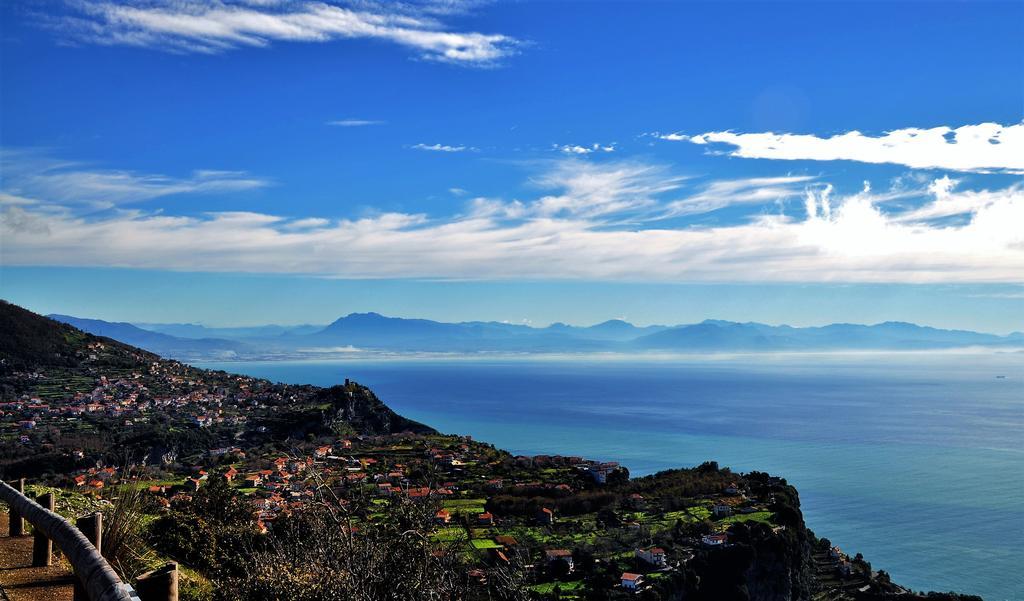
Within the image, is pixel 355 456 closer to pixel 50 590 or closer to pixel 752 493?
pixel 752 493

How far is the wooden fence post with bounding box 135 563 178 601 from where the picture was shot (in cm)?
238

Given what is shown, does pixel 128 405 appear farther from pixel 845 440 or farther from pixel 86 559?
pixel 845 440

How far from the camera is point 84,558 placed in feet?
9.37

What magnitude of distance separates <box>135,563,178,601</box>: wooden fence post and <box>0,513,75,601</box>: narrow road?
186 centimetres

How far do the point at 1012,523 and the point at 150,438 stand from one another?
55899 mm

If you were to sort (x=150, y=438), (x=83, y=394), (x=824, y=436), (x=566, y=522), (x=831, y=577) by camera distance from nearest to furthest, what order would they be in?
(x=566, y=522)
(x=831, y=577)
(x=150, y=438)
(x=83, y=394)
(x=824, y=436)

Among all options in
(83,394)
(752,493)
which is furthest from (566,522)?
(83,394)

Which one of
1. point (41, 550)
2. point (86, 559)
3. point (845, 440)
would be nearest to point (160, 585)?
point (86, 559)

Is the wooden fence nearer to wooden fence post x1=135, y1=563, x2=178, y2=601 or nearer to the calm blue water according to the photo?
wooden fence post x1=135, y1=563, x2=178, y2=601

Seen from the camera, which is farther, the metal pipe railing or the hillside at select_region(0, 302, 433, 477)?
the hillside at select_region(0, 302, 433, 477)

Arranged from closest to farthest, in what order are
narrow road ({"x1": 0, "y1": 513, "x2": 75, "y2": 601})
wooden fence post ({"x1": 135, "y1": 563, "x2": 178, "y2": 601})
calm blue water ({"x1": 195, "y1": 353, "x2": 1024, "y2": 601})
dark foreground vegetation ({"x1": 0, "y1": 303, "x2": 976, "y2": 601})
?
wooden fence post ({"x1": 135, "y1": 563, "x2": 178, "y2": 601}), narrow road ({"x1": 0, "y1": 513, "x2": 75, "y2": 601}), dark foreground vegetation ({"x1": 0, "y1": 303, "x2": 976, "y2": 601}), calm blue water ({"x1": 195, "y1": 353, "x2": 1024, "y2": 601})

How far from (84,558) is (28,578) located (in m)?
1.81

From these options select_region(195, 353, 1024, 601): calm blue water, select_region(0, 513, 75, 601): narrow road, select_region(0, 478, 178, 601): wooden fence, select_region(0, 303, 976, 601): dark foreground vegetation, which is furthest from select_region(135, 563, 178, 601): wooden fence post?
select_region(195, 353, 1024, 601): calm blue water

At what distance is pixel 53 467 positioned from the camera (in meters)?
38.2
